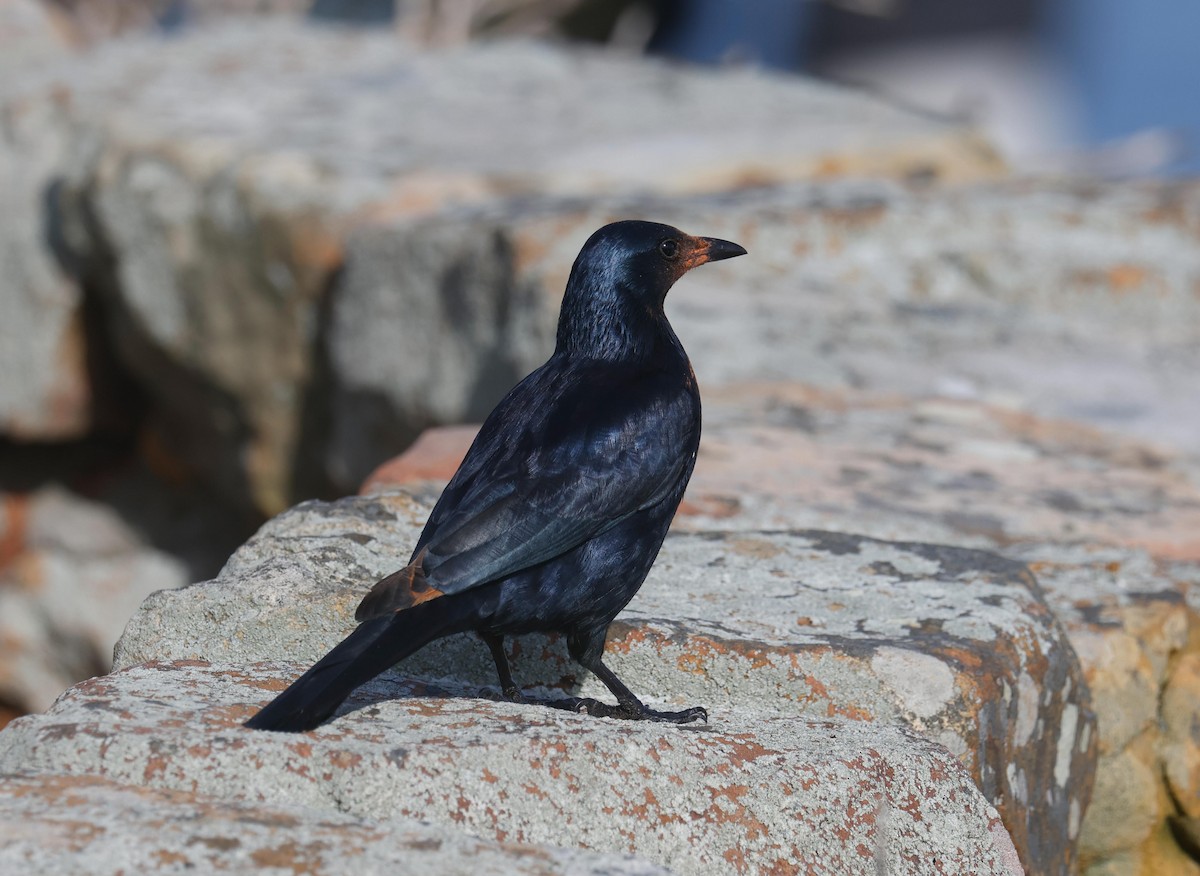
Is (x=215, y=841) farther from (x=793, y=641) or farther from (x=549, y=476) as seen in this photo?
(x=793, y=641)

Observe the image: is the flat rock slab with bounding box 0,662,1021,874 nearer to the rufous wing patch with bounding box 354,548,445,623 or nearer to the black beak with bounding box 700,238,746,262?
the rufous wing patch with bounding box 354,548,445,623

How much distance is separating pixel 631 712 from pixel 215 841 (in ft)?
2.32

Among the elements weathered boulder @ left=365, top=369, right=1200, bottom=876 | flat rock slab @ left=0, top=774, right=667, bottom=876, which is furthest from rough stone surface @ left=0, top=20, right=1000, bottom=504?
flat rock slab @ left=0, top=774, right=667, bottom=876

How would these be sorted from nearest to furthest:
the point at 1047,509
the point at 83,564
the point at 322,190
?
1. the point at 1047,509
2. the point at 322,190
3. the point at 83,564

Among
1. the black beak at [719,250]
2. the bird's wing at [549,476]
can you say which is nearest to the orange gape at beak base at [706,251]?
the black beak at [719,250]

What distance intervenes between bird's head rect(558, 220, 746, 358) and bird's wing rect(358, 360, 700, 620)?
0.32 ft

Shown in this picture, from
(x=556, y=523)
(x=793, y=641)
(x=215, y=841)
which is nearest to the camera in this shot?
(x=215, y=841)

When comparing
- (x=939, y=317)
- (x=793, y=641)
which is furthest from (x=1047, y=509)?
(x=939, y=317)

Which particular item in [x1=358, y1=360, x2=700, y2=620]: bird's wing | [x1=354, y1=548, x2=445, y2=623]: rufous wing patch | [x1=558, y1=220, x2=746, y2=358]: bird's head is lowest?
[x1=354, y1=548, x2=445, y2=623]: rufous wing patch

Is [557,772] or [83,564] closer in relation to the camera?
[557,772]

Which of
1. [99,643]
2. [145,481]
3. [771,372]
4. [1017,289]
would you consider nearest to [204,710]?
[771,372]

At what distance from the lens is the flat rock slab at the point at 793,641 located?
2.12 meters

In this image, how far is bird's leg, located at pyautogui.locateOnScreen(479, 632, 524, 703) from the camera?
6.75 ft

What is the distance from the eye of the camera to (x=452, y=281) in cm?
437
